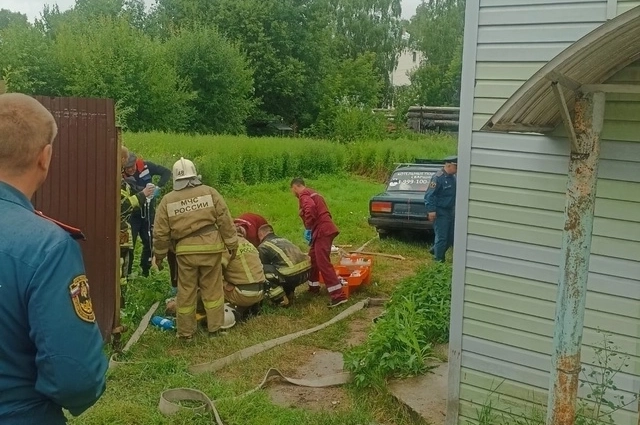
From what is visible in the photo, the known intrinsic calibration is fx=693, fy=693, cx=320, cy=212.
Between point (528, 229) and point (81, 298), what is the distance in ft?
9.79

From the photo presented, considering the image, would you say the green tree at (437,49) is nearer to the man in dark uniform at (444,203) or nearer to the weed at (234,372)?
the man in dark uniform at (444,203)

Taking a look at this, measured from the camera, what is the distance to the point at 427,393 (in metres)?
5.18

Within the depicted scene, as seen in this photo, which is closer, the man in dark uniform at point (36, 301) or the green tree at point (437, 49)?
the man in dark uniform at point (36, 301)

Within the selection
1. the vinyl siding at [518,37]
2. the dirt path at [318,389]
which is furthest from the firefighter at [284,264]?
the vinyl siding at [518,37]

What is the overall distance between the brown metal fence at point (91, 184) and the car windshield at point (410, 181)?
7.43 metres

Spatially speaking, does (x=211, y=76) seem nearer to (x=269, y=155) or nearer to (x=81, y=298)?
(x=269, y=155)

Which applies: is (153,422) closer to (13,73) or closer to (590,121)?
(590,121)

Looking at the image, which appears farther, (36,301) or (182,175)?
(182,175)

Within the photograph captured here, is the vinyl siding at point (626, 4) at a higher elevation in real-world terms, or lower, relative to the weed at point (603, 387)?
higher

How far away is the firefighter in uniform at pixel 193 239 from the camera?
678cm

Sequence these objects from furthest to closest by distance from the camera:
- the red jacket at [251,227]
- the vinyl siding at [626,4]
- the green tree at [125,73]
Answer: the green tree at [125,73]
the red jacket at [251,227]
the vinyl siding at [626,4]

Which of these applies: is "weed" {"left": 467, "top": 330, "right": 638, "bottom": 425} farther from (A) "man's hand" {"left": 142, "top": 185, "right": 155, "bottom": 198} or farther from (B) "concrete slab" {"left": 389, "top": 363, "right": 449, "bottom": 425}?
(A) "man's hand" {"left": 142, "top": 185, "right": 155, "bottom": 198}

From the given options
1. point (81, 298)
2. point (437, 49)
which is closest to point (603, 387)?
point (81, 298)

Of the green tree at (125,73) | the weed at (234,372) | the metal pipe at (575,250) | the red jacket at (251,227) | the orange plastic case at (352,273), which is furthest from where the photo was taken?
the green tree at (125,73)
